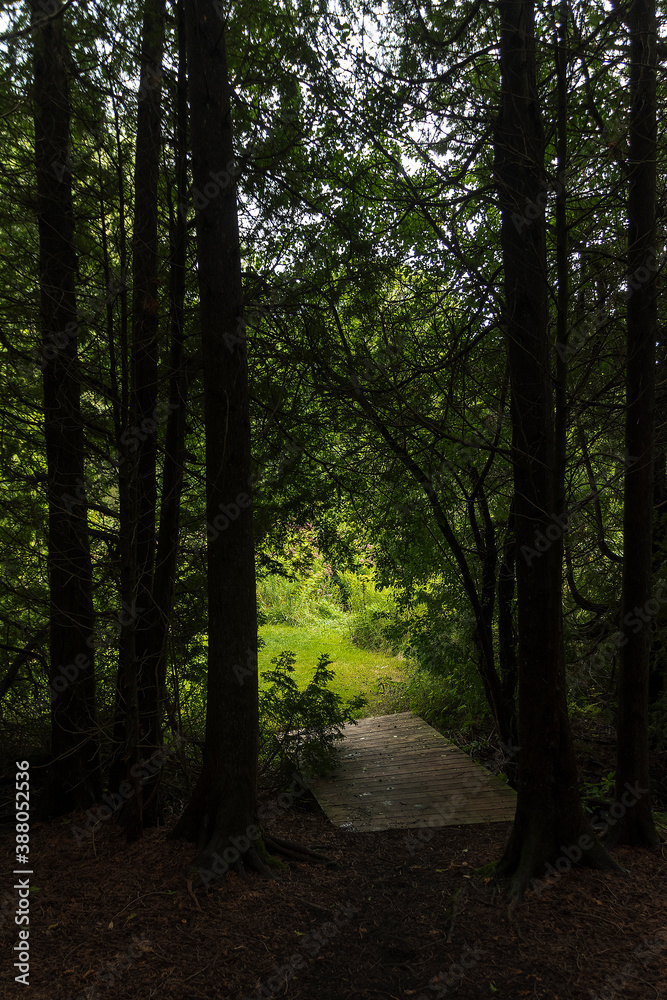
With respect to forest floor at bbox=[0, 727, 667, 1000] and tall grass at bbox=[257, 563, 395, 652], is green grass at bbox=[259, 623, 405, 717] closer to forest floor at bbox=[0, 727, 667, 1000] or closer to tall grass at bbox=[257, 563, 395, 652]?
tall grass at bbox=[257, 563, 395, 652]

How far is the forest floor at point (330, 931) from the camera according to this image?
126 inches

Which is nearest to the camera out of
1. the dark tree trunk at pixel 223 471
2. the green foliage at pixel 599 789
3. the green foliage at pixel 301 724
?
the dark tree trunk at pixel 223 471

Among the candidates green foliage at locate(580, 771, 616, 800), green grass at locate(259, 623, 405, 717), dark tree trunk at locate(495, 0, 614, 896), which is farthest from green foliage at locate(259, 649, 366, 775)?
green grass at locate(259, 623, 405, 717)

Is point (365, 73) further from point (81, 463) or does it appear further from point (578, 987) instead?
point (578, 987)

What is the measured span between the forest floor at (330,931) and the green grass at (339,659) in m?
6.09

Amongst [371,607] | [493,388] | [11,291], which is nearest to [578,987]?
[493,388]

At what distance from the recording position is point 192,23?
4.41 meters

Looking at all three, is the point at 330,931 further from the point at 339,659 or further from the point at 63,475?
the point at 339,659

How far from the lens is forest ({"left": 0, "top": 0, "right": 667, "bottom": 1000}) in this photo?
3.81 m

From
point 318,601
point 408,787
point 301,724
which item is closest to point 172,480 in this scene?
point 301,724

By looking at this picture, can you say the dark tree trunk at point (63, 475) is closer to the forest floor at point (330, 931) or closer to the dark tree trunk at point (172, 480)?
the dark tree trunk at point (172, 480)

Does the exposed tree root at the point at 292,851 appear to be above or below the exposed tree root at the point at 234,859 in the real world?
below

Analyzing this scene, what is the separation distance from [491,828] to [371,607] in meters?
9.88

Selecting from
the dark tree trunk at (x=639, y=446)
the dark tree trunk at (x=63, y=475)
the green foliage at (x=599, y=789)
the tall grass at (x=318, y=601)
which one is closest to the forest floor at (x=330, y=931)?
the dark tree trunk at (x=639, y=446)
